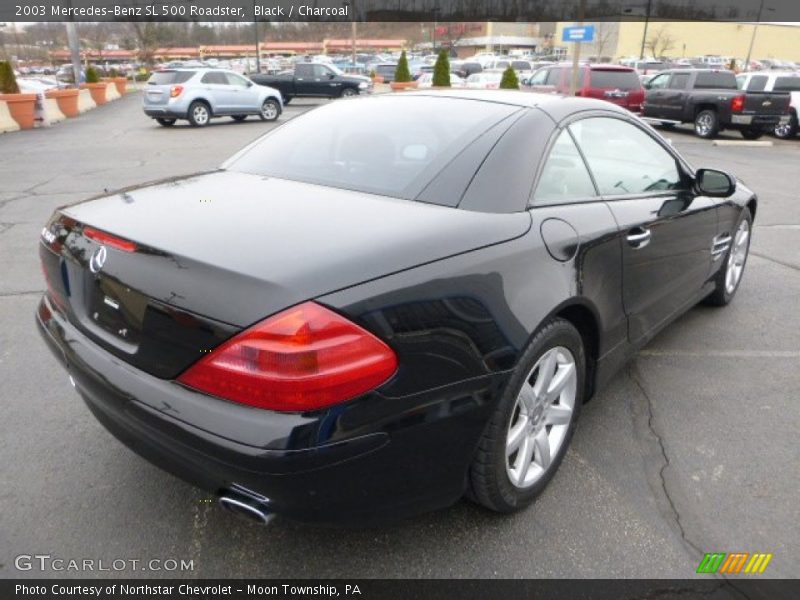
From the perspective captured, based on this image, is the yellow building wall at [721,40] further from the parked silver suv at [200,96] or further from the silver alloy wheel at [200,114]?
the silver alloy wheel at [200,114]

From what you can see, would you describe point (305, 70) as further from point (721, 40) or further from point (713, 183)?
point (721, 40)

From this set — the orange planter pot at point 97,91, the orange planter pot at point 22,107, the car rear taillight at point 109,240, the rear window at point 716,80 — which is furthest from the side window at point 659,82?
the orange planter pot at point 97,91

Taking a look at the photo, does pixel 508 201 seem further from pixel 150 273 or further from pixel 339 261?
pixel 150 273

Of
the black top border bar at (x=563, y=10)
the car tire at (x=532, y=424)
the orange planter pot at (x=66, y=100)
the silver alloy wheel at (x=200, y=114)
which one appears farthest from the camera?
the black top border bar at (x=563, y=10)

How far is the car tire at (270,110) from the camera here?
19562mm

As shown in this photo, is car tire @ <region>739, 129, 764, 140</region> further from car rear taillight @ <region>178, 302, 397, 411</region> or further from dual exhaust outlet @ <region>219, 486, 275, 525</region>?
dual exhaust outlet @ <region>219, 486, 275, 525</region>

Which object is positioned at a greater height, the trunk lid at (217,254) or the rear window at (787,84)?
the trunk lid at (217,254)

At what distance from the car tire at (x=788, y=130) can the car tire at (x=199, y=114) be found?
1584 cm

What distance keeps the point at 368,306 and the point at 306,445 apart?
0.41 metres

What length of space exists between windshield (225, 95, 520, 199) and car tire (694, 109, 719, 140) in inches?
633

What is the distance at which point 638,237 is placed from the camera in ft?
9.36

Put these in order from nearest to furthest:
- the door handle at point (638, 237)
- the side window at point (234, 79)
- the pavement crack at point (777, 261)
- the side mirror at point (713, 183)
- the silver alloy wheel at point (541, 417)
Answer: the silver alloy wheel at point (541, 417), the door handle at point (638, 237), the side mirror at point (713, 183), the pavement crack at point (777, 261), the side window at point (234, 79)

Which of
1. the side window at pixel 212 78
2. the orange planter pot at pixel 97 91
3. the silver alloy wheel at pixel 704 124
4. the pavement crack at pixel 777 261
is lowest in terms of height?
the orange planter pot at pixel 97 91

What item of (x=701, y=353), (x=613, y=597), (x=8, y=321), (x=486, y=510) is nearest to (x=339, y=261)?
(x=486, y=510)
